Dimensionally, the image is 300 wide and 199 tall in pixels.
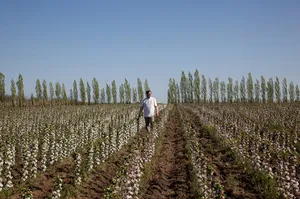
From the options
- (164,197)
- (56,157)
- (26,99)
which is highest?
(26,99)

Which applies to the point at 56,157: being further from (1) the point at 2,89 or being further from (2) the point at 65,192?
(1) the point at 2,89

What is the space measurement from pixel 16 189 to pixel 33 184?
0.45m

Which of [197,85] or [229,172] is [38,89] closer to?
[197,85]

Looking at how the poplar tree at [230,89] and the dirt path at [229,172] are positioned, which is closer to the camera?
the dirt path at [229,172]

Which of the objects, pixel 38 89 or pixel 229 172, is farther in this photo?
pixel 38 89

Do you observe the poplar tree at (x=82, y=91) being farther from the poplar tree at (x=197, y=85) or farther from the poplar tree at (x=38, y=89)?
the poplar tree at (x=197, y=85)

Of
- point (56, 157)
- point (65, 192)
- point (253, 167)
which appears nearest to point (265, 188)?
point (253, 167)

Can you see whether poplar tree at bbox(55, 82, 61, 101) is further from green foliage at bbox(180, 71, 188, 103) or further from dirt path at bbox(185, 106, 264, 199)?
dirt path at bbox(185, 106, 264, 199)

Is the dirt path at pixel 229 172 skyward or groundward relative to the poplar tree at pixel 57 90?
groundward

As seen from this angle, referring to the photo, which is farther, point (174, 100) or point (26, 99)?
point (174, 100)

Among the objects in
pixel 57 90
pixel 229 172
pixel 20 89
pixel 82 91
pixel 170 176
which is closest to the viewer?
pixel 170 176

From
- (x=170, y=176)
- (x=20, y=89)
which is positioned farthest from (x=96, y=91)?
(x=170, y=176)

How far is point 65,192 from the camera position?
684cm

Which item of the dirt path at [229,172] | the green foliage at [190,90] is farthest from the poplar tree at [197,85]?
the dirt path at [229,172]
